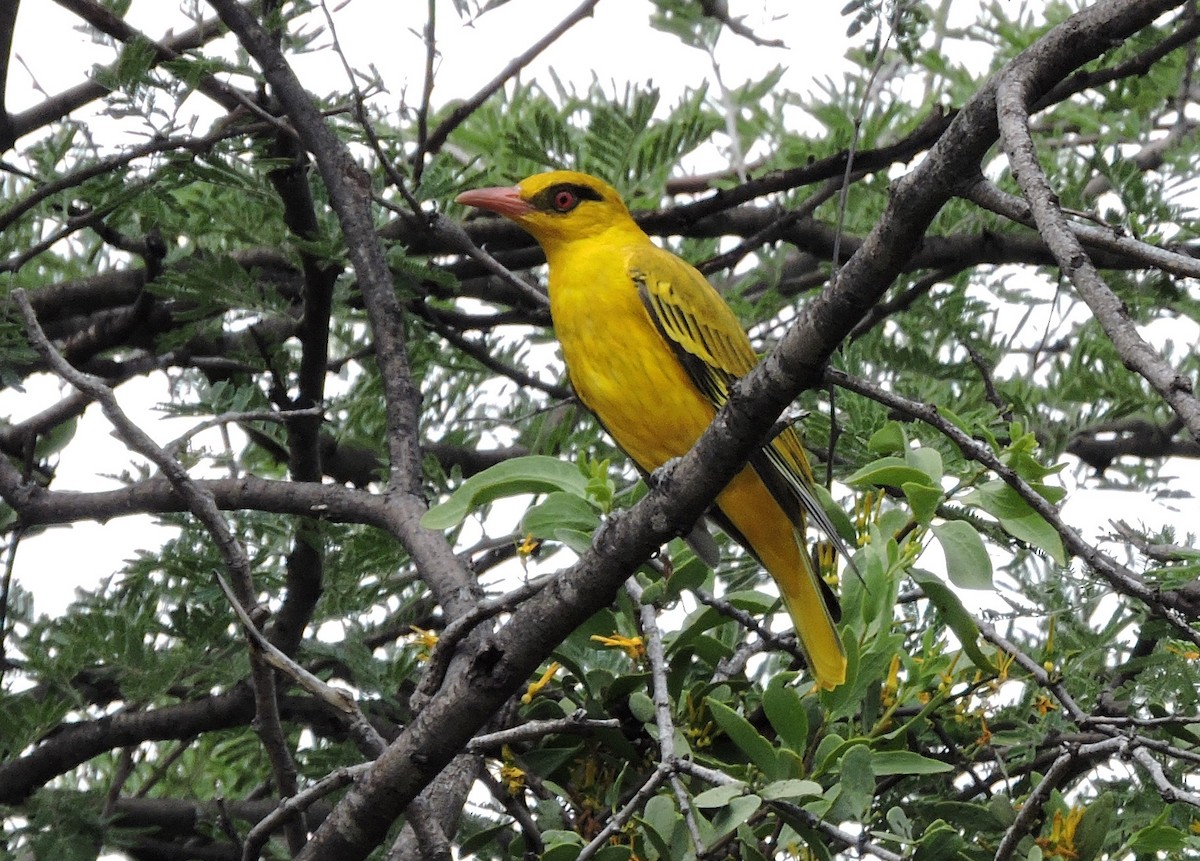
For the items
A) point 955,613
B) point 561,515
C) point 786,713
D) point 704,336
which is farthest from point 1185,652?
point 704,336

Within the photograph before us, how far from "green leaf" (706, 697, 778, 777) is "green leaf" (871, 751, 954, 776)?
0.17 meters

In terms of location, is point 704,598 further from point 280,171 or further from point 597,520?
point 280,171

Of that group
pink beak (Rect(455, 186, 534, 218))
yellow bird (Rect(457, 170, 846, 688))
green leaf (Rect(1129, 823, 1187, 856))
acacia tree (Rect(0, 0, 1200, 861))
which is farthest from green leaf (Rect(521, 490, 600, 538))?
pink beak (Rect(455, 186, 534, 218))

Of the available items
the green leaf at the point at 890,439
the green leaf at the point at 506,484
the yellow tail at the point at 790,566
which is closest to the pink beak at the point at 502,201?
the yellow tail at the point at 790,566

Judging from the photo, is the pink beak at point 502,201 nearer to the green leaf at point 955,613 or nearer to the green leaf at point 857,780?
the green leaf at point 955,613

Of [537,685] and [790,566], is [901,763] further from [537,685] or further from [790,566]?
[790,566]

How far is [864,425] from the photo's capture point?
312cm

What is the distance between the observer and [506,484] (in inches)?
105

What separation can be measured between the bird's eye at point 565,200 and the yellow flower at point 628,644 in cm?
163

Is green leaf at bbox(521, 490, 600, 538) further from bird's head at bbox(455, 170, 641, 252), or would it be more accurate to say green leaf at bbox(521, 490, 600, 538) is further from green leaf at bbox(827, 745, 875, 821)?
bird's head at bbox(455, 170, 641, 252)

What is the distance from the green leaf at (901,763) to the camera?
2.31m

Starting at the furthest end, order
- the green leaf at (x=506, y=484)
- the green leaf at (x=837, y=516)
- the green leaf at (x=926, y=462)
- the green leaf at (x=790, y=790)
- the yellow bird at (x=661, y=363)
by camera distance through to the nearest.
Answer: the yellow bird at (x=661, y=363)
the green leaf at (x=837, y=516)
the green leaf at (x=506, y=484)
the green leaf at (x=926, y=462)
the green leaf at (x=790, y=790)

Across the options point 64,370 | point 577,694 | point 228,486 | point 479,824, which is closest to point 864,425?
point 577,694

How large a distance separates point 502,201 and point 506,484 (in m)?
1.44
